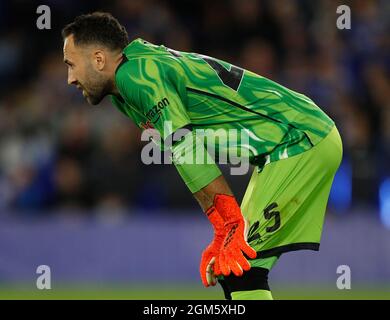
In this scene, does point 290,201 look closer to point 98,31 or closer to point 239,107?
point 239,107

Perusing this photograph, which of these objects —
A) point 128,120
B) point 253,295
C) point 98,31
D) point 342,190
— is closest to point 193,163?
point 253,295

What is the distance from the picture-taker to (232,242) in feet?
18.2

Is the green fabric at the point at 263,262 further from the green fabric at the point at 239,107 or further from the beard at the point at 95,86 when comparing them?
the beard at the point at 95,86

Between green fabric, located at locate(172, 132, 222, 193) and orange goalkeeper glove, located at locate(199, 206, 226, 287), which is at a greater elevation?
green fabric, located at locate(172, 132, 222, 193)

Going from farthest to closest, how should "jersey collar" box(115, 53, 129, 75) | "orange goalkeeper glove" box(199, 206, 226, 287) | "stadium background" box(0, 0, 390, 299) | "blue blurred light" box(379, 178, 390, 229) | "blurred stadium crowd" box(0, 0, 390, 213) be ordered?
1. "blurred stadium crowd" box(0, 0, 390, 213)
2. "blue blurred light" box(379, 178, 390, 229)
3. "stadium background" box(0, 0, 390, 299)
4. "jersey collar" box(115, 53, 129, 75)
5. "orange goalkeeper glove" box(199, 206, 226, 287)

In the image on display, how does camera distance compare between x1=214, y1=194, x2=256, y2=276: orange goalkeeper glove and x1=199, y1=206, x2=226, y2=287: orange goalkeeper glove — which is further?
x1=199, y1=206, x2=226, y2=287: orange goalkeeper glove

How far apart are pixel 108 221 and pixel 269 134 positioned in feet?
20.8

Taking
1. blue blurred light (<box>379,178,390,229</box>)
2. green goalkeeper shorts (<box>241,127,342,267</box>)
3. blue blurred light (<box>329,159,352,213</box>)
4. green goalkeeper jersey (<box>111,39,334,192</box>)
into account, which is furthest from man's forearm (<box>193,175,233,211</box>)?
blue blurred light (<box>379,178,390,229</box>)

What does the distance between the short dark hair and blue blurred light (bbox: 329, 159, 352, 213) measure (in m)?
6.45

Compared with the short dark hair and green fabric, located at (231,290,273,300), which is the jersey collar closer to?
the short dark hair

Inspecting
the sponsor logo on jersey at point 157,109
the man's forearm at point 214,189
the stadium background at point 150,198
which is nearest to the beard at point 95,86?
the sponsor logo on jersey at point 157,109

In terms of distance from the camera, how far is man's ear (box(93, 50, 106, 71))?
5875 mm
